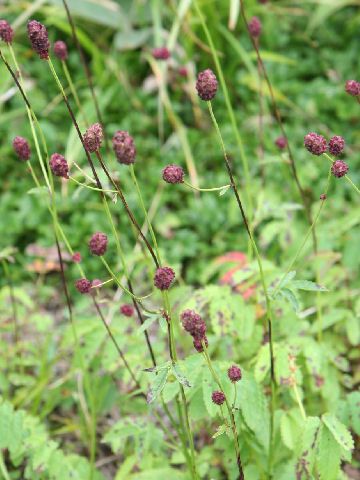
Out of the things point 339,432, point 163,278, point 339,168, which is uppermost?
point 339,168

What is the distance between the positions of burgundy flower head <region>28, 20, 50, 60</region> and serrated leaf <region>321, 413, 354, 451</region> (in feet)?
2.90

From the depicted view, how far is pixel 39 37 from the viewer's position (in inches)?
44.5

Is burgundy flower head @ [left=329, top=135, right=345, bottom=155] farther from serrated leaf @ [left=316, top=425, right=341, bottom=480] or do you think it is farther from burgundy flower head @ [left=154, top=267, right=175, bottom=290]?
serrated leaf @ [left=316, top=425, right=341, bottom=480]

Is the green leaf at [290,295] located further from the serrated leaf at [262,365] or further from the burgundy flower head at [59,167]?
the burgundy flower head at [59,167]

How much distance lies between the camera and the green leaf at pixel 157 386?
107cm

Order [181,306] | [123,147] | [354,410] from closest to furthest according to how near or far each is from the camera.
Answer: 1. [123,147]
2. [354,410]
3. [181,306]

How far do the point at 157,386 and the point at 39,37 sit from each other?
65 cm

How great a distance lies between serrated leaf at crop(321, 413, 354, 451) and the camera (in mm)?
1229

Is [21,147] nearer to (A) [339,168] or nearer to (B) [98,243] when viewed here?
(B) [98,243]

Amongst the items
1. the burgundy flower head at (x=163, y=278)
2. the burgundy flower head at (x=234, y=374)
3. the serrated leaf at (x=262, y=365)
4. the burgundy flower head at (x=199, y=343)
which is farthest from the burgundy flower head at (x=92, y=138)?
the serrated leaf at (x=262, y=365)

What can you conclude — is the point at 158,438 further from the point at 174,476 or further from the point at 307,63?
the point at 307,63

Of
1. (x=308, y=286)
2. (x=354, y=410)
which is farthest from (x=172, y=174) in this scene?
(x=354, y=410)

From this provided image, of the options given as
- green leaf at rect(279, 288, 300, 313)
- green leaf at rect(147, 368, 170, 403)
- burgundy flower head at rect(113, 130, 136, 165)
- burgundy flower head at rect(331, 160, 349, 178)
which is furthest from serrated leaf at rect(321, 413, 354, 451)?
burgundy flower head at rect(113, 130, 136, 165)

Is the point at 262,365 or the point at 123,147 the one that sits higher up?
the point at 123,147
